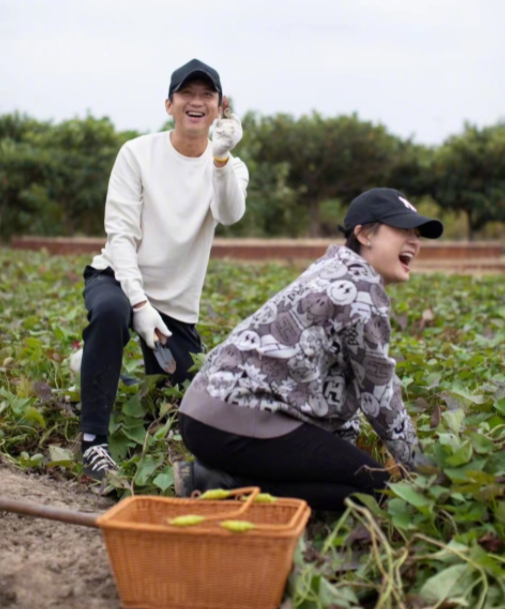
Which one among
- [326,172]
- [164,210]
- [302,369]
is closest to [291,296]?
[302,369]

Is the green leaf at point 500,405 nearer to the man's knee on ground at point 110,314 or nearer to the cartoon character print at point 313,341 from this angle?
the cartoon character print at point 313,341

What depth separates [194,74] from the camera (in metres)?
3.43

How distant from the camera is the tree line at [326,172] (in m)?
24.3

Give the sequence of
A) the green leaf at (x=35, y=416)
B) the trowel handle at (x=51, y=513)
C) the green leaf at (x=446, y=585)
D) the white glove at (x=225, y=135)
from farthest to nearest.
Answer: the green leaf at (x=35, y=416) → the white glove at (x=225, y=135) → the trowel handle at (x=51, y=513) → the green leaf at (x=446, y=585)

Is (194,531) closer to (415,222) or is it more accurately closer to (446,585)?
(446,585)

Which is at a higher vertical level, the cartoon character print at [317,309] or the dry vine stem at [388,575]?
the cartoon character print at [317,309]

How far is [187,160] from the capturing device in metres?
3.66

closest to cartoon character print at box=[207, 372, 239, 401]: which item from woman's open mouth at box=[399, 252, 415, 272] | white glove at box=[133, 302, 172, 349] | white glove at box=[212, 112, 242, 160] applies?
woman's open mouth at box=[399, 252, 415, 272]

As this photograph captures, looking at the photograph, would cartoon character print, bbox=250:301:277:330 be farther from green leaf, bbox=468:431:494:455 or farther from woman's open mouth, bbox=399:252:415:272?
green leaf, bbox=468:431:494:455

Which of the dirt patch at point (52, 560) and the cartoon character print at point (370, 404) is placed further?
the cartoon character print at point (370, 404)

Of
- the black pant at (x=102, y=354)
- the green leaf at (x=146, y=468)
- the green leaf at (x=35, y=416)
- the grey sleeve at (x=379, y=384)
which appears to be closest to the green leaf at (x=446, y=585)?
the grey sleeve at (x=379, y=384)

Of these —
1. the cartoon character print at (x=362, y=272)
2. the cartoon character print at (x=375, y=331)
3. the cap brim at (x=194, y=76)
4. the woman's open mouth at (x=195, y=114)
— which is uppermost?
the cap brim at (x=194, y=76)

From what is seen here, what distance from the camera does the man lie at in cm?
331

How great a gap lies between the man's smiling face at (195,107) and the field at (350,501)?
98 cm
